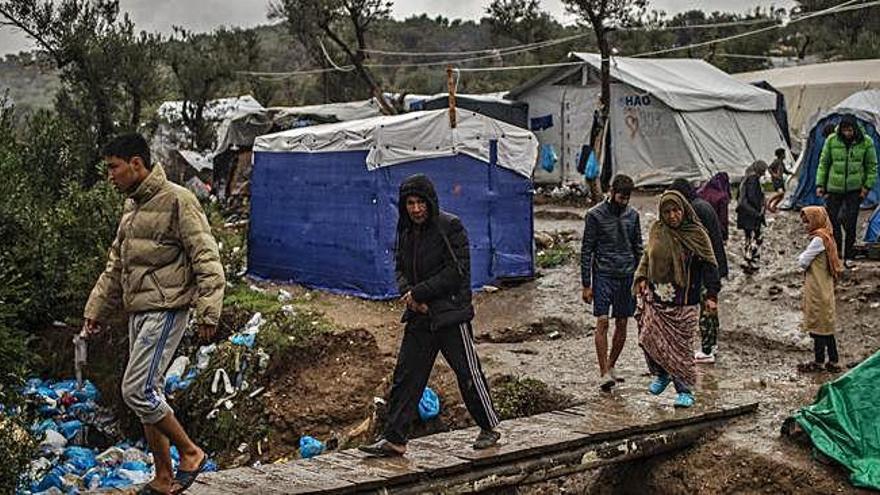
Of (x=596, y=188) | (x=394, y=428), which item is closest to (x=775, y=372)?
(x=394, y=428)

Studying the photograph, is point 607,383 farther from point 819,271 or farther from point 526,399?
point 819,271

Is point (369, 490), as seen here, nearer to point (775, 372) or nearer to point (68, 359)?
point (775, 372)

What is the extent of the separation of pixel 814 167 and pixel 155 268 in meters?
13.0

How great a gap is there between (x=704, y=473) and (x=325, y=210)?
7.14 meters

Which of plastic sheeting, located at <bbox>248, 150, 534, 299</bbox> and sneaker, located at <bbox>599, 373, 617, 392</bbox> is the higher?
plastic sheeting, located at <bbox>248, 150, 534, 299</bbox>

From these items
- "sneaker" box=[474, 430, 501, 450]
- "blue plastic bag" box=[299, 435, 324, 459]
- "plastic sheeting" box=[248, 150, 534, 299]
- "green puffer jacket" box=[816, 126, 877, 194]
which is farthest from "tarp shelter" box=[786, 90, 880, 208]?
"sneaker" box=[474, 430, 501, 450]

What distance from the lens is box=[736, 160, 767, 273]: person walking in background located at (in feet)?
40.9

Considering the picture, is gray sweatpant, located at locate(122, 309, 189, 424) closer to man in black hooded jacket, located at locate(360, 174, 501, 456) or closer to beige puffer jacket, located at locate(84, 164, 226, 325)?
beige puffer jacket, located at locate(84, 164, 226, 325)

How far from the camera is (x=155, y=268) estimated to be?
5.12 metres

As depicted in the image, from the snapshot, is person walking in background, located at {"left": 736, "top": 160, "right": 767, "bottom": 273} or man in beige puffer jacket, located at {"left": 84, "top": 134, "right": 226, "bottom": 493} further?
person walking in background, located at {"left": 736, "top": 160, "right": 767, "bottom": 273}

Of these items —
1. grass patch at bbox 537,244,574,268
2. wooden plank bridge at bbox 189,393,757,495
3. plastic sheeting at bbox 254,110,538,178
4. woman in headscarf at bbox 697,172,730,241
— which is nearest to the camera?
wooden plank bridge at bbox 189,393,757,495

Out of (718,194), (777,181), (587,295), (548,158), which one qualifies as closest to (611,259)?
(587,295)

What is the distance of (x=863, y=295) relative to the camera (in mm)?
11086

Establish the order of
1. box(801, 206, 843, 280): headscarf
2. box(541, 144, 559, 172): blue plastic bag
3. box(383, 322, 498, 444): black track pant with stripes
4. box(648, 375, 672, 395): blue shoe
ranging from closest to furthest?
box(383, 322, 498, 444): black track pant with stripes → box(648, 375, 672, 395): blue shoe → box(801, 206, 843, 280): headscarf → box(541, 144, 559, 172): blue plastic bag
